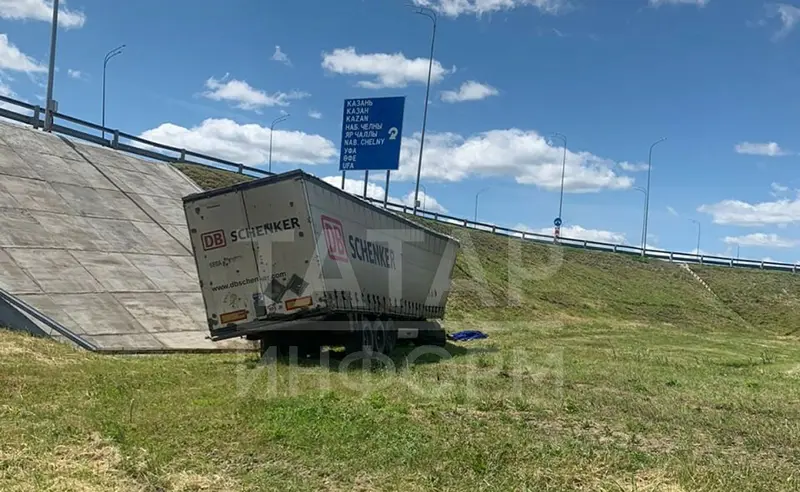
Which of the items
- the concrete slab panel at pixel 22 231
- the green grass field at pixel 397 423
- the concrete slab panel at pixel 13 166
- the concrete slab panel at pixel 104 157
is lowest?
the green grass field at pixel 397 423

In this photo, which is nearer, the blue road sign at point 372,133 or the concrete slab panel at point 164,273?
the concrete slab panel at point 164,273

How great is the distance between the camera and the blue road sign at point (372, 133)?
31.8m

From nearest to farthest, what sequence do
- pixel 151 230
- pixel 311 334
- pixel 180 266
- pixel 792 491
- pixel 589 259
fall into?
pixel 792 491 < pixel 311 334 < pixel 180 266 < pixel 151 230 < pixel 589 259

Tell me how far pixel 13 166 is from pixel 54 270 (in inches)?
292

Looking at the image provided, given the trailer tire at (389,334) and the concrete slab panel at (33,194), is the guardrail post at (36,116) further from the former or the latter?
the trailer tire at (389,334)

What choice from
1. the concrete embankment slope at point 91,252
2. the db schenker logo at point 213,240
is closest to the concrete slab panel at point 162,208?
the concrete embankment slope at point 91,252

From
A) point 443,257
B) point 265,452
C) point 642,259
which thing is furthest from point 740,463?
point 642,259

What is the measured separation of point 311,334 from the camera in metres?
15.5

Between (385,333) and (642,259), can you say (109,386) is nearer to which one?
(385,333)

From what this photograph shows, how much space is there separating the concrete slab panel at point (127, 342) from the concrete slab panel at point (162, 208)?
29.5ft

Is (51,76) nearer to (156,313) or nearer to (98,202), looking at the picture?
(98,202)

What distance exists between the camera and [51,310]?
1611cm

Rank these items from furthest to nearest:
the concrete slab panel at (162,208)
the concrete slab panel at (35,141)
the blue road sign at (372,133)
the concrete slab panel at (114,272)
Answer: the blue road sign at (372,133)
the concrete slab panel at (35,141)
the concrete slab panel at (162,208)
the concrete slab panel at (114,272)

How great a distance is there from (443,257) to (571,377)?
10.2m
